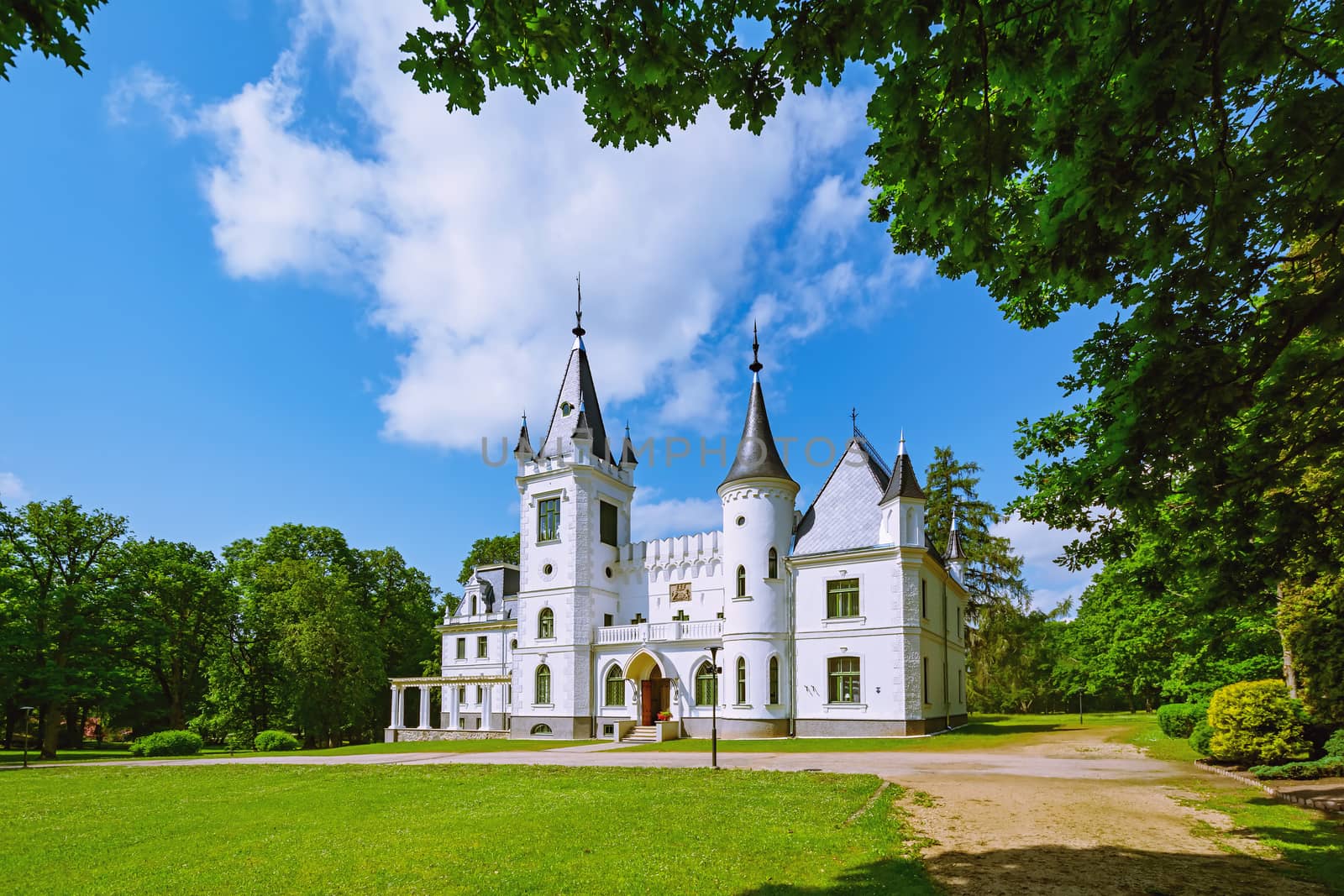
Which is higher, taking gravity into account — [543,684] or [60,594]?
[60,594]

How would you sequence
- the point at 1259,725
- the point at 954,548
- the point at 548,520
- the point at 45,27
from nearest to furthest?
the point at 45,27 < the point at 1259,725 < the point at 548,520 < the point at 954,548

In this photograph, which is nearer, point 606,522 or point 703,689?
point 703,689

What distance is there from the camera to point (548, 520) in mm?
37469

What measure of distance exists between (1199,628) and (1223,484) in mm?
19123

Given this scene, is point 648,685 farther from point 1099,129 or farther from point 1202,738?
point 1099,129

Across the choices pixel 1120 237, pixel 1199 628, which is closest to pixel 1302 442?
pixel 1120 237

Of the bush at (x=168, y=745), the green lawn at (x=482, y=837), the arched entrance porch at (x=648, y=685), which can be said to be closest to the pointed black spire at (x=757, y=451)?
the arched entrance porch at (x=648, y=685)

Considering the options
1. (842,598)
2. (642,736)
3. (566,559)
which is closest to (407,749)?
(642,736)

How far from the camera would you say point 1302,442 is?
6.34 metres

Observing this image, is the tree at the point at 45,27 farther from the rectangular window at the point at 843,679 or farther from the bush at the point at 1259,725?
the rectangular window at the point at 843,679

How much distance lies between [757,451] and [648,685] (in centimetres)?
1199

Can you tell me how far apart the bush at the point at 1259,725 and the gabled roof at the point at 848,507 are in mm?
15171

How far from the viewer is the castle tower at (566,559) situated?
35.4 meters

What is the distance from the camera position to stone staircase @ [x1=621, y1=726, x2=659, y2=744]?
3104 centimetres
